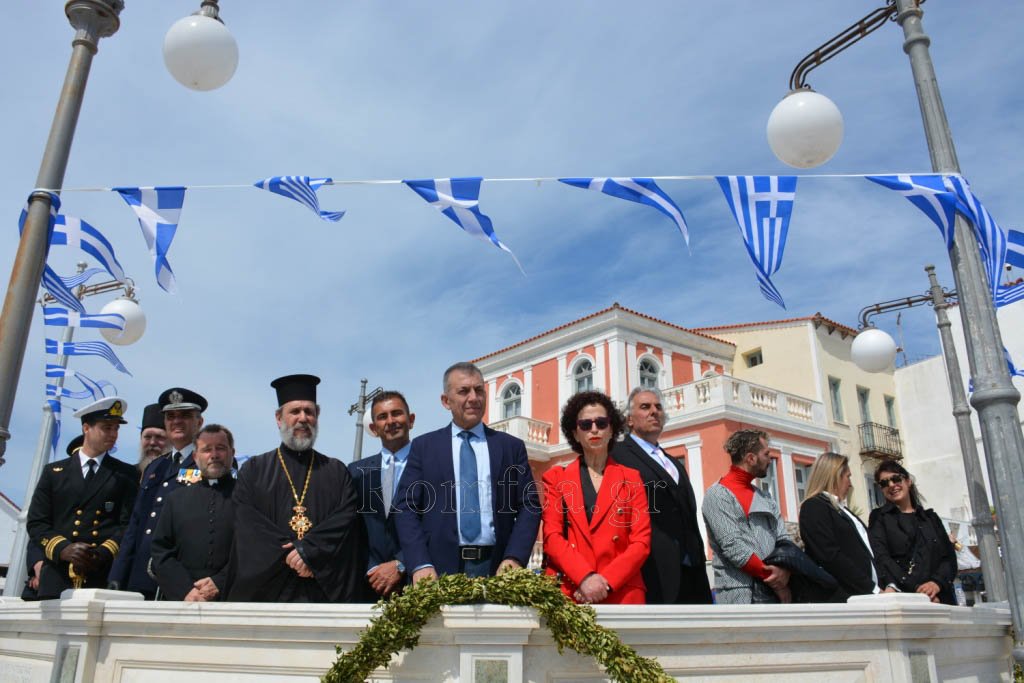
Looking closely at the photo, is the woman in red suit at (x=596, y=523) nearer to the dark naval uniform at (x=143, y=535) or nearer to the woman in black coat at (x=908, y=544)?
the woman in black coat at (x=908, y=544)

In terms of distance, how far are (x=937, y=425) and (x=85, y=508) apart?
27.0 metres

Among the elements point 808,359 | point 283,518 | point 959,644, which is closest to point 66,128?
point 283,518

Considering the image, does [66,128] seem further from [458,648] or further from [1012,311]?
[1012,311]

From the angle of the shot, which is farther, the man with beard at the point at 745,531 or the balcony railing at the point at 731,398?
the balcony railing at the point at 731,398

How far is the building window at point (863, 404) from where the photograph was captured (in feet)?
83.7

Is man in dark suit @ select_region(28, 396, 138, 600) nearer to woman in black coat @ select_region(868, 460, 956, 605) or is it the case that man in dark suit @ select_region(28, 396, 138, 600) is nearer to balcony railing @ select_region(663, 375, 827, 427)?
woman in black coat @ select_region(868, 460, 956, 605)

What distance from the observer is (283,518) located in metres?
4.16

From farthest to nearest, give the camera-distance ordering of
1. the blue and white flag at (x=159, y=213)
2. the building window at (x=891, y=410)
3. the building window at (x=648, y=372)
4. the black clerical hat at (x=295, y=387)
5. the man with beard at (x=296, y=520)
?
1. the building window at (x=891, y=410)
2. the building window at (x=648, y=372)
3. the blue and white flag at (x=159, y=213)
4. the black clerical hat at (x=295, y=387)
5. the man with beard at (x=296, y=520)

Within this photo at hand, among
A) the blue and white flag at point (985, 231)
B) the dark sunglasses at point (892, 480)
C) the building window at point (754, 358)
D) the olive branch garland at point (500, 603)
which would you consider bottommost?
the olive branch garland at point (500, 603)

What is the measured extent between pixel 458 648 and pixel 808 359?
2392 centimetres

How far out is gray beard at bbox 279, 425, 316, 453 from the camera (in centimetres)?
444

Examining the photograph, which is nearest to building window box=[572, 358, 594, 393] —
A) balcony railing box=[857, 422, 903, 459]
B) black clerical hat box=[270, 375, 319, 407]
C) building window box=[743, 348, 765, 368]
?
building window box=[743, 348, 765, 368]

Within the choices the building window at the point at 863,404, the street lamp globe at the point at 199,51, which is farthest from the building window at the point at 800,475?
the street lamp globe at the point at 199,51

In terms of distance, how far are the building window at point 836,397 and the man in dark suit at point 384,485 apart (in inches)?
884
